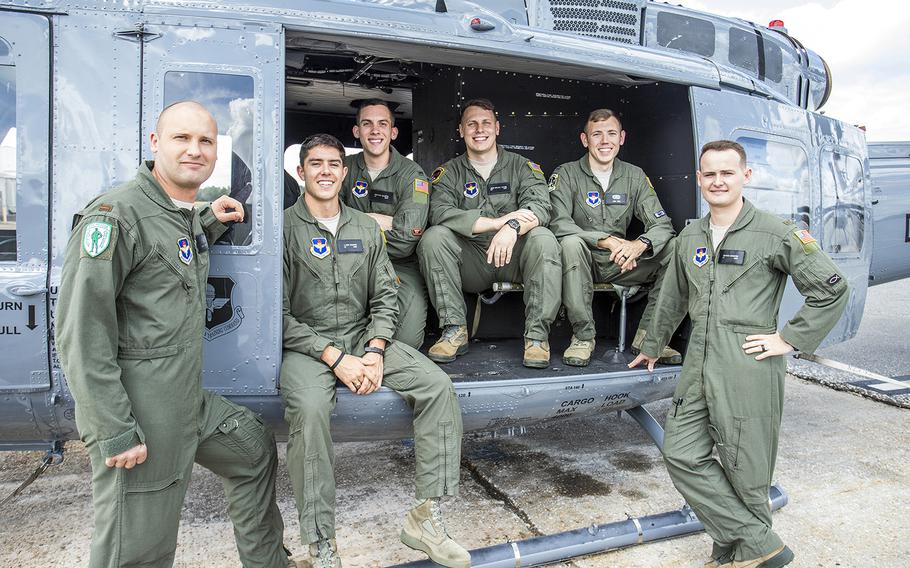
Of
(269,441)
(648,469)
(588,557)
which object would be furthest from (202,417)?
(648,469)

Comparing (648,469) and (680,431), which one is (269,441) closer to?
(680,431)

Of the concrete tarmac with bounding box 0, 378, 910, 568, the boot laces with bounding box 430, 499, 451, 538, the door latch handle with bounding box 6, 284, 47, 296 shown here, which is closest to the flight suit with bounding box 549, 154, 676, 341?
the concrete tarmac with bounding box 0, 378, 910, 568

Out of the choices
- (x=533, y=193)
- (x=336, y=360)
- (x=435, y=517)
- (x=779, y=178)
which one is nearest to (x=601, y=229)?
(x=533, y=193)

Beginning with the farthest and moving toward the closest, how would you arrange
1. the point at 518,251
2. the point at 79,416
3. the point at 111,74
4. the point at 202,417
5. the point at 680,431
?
the point at 518,251 → the point at 680,431 → the point at 111,74 → the point at 202,417 → the point at 79,416

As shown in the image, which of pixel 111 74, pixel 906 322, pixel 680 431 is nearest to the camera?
pixel 111 74

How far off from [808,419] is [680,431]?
2.70m

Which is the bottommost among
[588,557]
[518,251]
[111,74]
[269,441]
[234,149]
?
[588,557]

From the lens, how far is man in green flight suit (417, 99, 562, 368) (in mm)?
3453

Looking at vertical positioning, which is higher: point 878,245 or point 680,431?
point 878,245

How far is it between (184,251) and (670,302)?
2.14m

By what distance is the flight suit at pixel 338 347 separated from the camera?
250 cm

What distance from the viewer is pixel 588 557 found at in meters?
2.95

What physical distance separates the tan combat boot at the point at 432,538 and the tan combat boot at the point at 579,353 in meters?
1.18

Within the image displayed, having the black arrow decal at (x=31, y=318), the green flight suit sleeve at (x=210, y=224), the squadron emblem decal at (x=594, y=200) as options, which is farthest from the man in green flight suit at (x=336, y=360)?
the squadron emblem decal at (x=594, y=200)
